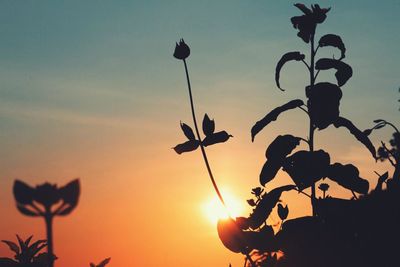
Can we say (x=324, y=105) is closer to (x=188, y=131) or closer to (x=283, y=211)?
(x=188, y=131)

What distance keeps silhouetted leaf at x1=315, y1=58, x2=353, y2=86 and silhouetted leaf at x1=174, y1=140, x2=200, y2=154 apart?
1.49 meters

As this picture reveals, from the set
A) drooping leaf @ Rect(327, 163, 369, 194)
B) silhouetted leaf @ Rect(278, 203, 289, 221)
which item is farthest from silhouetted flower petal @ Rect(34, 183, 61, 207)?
silhouetted leaf @ Rect(278, 203, 289, 221)

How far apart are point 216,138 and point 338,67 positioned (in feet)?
4.96

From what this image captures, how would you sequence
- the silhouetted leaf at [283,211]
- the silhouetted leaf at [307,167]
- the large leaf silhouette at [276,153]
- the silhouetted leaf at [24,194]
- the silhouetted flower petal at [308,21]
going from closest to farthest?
the silhouetted leaf at [24,194] < the silhouetted leaf at [307,167] < the large leaf silhouette at [276,153] < the silhouetted flower petal at [308,21] < the silhouetted leaf at [283,211]

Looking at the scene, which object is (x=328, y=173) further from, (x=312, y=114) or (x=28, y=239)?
(x=28, y=239)

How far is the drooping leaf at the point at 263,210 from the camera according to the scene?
4297mm

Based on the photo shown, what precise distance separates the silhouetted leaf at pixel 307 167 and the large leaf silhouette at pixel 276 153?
0.14 metres

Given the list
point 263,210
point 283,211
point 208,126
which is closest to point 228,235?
point 263,210

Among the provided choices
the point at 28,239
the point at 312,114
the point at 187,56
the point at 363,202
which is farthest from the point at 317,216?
the point at 28,239

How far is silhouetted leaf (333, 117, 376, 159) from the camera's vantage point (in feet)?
14.2

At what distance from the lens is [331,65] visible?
15.0 ft

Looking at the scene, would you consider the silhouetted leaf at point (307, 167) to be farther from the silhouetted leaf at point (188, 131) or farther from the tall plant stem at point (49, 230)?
the tall plant stem at point (49, 230)

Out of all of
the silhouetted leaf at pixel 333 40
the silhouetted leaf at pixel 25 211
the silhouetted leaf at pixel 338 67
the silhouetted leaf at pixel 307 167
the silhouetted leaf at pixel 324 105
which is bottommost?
the silhouetted leaf at pixel 25 211

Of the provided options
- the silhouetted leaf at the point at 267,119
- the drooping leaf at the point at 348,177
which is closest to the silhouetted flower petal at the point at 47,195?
the silhouetted leaf at the point at 267,119
